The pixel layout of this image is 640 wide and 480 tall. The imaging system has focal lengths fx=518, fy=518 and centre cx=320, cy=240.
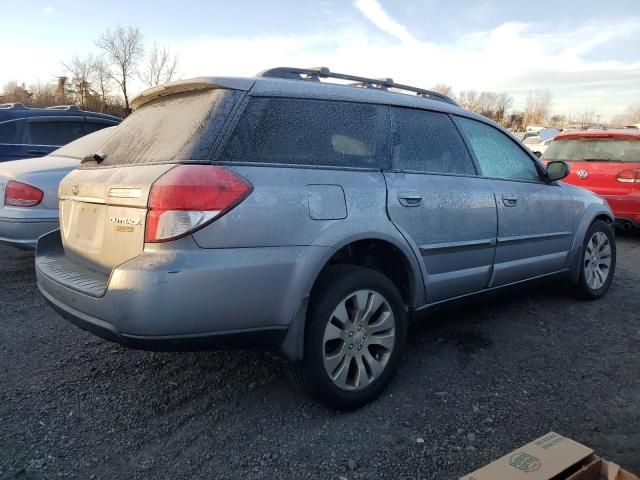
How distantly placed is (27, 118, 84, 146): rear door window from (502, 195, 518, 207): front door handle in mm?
5674

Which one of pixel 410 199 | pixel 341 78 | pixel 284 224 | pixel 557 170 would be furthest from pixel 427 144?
pixel 557 170

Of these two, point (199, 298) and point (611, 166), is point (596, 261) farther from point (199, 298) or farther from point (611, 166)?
point (199, 298)

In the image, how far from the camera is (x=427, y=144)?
3.28 meters

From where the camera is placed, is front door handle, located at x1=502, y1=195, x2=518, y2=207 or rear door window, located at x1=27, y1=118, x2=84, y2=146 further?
Answer: rear door window, located at x1=27, y1=118, x2=84, y2=146

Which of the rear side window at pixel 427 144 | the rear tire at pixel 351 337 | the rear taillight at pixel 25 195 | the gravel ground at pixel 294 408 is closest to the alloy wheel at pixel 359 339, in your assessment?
the rear tire at pixel 351 337

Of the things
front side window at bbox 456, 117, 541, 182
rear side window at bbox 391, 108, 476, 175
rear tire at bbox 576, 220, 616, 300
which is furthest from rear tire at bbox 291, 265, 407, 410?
rear tire at bbox 576, 220, 616, 300

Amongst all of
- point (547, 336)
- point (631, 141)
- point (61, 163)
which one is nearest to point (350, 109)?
point (547, 336)

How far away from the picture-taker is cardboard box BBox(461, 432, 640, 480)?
1.76 meters

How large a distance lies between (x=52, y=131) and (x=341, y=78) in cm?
511

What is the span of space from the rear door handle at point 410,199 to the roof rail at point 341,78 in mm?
768

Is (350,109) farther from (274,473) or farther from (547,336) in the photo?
(547,336)

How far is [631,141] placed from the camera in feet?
23.1

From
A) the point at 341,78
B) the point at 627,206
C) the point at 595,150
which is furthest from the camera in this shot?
the point at 595,150

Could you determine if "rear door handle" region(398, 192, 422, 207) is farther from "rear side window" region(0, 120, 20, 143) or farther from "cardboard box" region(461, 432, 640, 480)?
"rear side window" region(0, 120, 20, 143)
